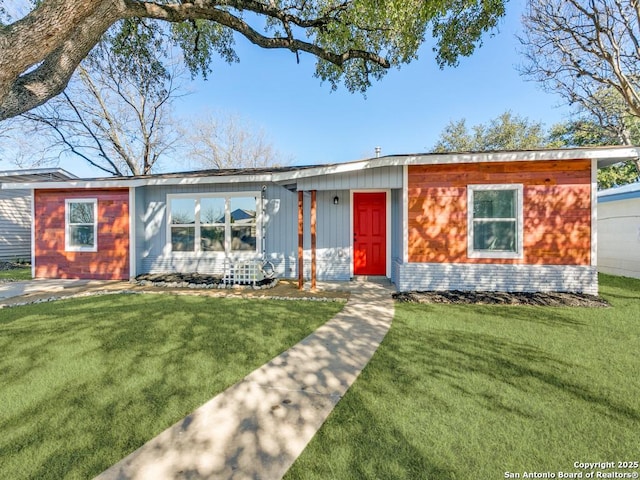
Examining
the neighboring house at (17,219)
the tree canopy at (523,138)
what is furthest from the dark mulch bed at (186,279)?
the tree canopy at (523,138)

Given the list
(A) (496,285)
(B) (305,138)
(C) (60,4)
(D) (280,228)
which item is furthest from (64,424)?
(B) (305,138)

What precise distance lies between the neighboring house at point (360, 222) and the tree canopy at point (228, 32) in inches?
129

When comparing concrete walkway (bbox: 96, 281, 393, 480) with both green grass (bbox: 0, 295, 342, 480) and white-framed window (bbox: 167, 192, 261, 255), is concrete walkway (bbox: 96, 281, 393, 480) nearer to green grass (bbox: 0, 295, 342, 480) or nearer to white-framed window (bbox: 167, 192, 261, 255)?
green grass (bbox: 0, 295, 342, 480)

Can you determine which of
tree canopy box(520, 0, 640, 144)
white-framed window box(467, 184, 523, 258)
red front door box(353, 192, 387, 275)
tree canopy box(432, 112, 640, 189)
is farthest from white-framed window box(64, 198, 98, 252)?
tree canopy box(432, 112, 640, 189)

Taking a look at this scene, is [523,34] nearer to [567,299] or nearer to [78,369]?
[567,299]

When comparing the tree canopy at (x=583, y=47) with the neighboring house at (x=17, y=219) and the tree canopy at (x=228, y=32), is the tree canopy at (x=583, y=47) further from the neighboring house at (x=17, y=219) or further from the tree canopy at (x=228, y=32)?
the neighboring house at (x=17, y=219)

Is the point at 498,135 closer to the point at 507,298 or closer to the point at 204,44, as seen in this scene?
the point at 507,298

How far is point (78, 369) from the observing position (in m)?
3.08

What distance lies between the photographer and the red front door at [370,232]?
848cm

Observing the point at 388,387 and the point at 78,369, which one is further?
the point at 78,369

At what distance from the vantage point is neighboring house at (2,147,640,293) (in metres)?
6.38

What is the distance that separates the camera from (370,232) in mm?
8531

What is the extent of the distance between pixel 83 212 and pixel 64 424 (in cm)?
895

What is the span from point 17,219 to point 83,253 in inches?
295
